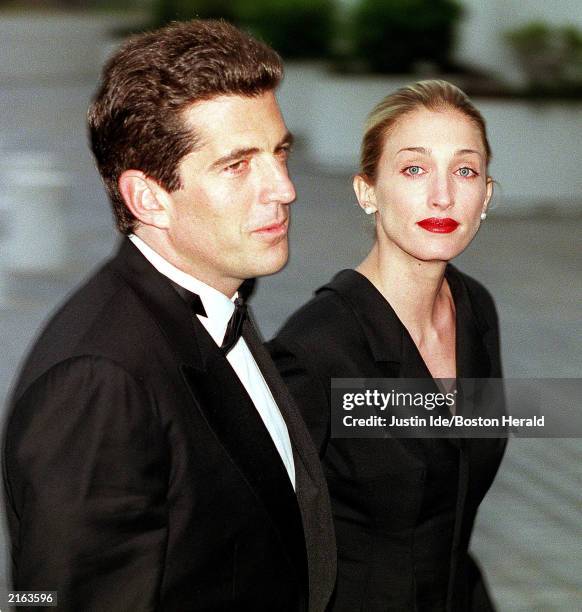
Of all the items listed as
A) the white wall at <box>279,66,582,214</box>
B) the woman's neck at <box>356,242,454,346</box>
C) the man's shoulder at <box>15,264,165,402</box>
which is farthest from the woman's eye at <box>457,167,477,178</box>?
the white wall at <box>279,66,582,214</box>

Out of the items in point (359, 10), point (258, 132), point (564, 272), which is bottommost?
point (258, 132)

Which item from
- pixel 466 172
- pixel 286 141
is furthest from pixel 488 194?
pixel 286 141

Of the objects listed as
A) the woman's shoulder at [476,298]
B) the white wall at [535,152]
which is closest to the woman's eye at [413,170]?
the woman's shoulder at [476,298]

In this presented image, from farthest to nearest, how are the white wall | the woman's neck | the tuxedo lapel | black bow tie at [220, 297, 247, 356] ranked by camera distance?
the white wall, the woman's neck, black bow tie at [220, 297, 247, 356], the tuxedo lapel

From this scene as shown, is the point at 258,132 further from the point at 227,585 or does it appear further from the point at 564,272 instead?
the point at 564,272

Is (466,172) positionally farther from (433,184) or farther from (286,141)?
(286,141)

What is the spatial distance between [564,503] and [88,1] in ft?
99.5

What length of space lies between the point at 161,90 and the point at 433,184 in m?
1.05

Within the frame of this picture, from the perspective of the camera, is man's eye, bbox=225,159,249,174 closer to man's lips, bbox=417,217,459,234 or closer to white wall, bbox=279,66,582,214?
man's lips, bbox=417,217,459,234

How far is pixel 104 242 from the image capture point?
42.2 ft

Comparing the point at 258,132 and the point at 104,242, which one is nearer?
the point at 258,132

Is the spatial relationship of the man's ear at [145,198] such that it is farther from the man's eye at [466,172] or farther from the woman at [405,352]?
the man's eye at [466,172]

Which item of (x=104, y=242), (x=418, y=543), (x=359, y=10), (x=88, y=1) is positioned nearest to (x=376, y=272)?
(x=418, y=543)

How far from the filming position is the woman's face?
3.18m
